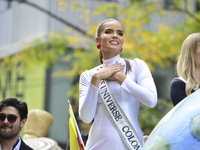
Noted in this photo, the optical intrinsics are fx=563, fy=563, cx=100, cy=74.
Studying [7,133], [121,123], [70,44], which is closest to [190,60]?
[121,123]

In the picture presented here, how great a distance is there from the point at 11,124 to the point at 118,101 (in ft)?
3.67

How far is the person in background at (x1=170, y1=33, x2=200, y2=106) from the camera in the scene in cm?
452

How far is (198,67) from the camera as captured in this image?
4.61 m

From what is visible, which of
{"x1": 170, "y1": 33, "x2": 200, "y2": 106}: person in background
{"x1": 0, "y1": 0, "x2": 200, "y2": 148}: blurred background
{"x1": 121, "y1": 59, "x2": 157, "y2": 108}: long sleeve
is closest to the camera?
{"x1": 121, "y1": 59, "x2": 157, "y2": 108}: long sleeve

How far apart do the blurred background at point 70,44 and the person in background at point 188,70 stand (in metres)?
7.02

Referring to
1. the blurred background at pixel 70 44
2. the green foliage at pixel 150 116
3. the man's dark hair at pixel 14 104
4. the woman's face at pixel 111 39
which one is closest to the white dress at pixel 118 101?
the woman's face at pixel 111 39

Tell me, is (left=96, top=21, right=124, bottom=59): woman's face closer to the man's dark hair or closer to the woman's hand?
the woman's hand

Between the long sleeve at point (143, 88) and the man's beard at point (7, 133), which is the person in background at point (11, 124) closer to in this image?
the man's beard at point (7, 133)

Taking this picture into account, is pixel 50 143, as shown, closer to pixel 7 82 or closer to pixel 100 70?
pixel 100 70

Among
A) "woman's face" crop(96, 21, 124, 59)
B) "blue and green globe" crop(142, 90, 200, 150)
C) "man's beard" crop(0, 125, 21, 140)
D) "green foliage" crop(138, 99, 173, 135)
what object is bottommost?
"green foliage" crop(138, 99, 173, 135)

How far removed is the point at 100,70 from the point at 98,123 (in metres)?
0.39

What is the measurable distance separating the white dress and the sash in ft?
0.10

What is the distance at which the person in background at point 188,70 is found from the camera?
452 cm

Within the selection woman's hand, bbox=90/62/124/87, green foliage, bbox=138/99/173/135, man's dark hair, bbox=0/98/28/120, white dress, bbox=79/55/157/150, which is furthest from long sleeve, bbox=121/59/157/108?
green foliage, bbox=138/99/173/135
